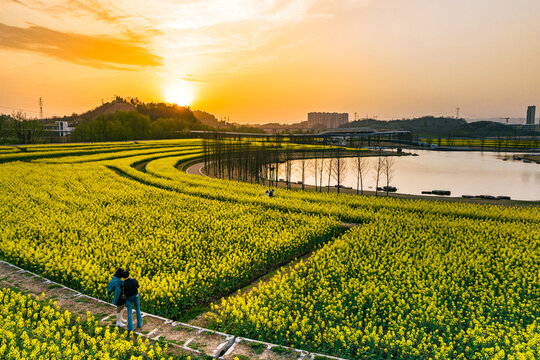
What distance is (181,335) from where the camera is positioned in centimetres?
1205

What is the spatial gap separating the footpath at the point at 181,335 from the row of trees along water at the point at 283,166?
3498 centimetres

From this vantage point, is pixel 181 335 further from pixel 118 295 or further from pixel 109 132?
pixel 109 132

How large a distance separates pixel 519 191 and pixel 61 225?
70471 millimetres

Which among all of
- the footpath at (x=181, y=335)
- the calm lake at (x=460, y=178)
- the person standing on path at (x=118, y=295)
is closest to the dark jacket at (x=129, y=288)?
the person standing on path at (x=118, y=295)

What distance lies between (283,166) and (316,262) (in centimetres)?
7321

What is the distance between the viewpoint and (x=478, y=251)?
2002cm

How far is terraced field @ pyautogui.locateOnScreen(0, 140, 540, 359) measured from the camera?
12.4 m

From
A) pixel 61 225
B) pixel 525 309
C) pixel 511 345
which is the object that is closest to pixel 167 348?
pixel 511 345

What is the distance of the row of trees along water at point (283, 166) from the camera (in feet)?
195

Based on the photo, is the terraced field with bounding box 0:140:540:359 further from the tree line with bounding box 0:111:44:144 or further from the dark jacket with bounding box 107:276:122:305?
the tree line with bounding box 0:111:44:144

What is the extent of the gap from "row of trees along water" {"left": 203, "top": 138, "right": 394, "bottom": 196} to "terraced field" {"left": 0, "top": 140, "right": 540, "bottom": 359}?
21.3m

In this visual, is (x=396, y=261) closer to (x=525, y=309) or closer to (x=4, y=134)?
(x=525, y=309)

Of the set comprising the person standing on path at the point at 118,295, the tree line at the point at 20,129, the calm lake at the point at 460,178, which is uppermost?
the tree line at the point at 20,129

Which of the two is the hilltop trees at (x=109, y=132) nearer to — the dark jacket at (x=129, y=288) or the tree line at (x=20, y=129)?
the tree line at (x=20, y=129)
